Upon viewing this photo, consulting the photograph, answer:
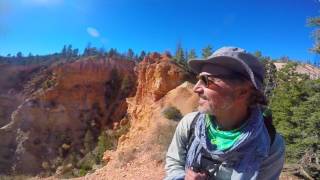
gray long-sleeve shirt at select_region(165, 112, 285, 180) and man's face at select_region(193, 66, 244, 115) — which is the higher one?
man's face at select_region(193, 66, 244, 115)

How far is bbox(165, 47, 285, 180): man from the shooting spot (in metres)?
1.45

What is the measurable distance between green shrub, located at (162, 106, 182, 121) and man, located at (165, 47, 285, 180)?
2070cm

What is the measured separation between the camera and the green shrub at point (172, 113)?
22.4 meters

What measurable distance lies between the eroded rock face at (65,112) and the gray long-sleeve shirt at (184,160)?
114 ft

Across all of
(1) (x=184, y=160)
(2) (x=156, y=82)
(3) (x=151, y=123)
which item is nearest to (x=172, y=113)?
(3) (x=151, y=123)

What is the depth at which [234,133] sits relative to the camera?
4.95 feet

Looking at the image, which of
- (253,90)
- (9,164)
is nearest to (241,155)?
(253,90)

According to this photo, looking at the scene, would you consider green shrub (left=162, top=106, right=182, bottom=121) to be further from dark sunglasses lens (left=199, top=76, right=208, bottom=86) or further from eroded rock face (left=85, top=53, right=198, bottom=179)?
dark sunglasses lens (left=199, top=76, right=208, bottom=86)

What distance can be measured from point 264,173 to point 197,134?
0.92 ft

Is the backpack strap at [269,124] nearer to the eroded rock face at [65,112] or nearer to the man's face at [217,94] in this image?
the man's face at [217,94]

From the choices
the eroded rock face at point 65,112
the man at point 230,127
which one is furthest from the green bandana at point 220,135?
the eroded rock face at point 65,112

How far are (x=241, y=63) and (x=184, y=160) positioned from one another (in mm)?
436

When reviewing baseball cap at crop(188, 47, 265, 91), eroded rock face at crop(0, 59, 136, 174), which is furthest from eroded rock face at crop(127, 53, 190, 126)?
baseball cap at crop(188, 47, 265, 91)

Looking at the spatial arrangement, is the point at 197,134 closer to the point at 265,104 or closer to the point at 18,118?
the point at 265,104
